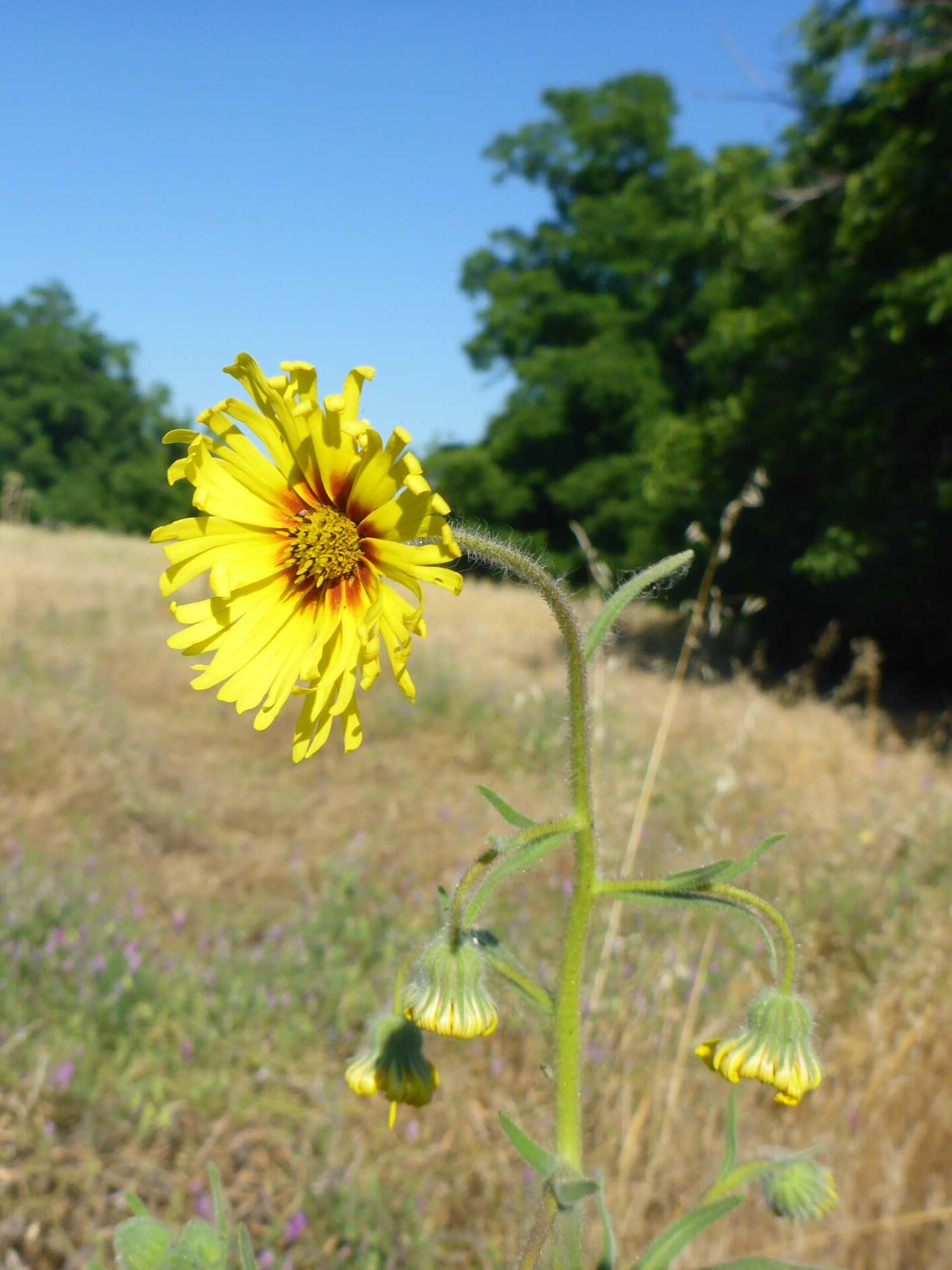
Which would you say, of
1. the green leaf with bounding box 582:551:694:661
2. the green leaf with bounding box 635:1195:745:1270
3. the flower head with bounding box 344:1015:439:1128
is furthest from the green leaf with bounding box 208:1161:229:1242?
the green leaf with bounding box 582:551:694:661

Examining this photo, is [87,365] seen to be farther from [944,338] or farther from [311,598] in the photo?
[311,598]

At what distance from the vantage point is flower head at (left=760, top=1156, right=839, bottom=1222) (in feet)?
4.34

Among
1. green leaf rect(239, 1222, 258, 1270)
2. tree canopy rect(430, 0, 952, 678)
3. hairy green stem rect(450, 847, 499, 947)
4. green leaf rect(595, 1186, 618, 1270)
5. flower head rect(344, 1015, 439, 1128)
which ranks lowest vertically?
green leaf rect(239, 1222, 258, 1270)

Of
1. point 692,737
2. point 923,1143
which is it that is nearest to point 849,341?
point 692,737

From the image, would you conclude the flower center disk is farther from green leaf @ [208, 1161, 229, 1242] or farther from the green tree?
the green tree

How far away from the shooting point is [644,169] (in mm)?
21625

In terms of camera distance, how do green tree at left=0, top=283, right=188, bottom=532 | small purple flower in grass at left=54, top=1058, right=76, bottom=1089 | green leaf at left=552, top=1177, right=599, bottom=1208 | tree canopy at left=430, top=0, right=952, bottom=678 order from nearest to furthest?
1. green leaf at left=552, top=1177, right=599, bottom=1208
2. small purple flower in grass at left=54, top=1058, right=76, bottom=1089
3. tree canopy at left=430, top=0, right=952, bottom=678
4. green tree at left=0, top=283, right=188, bottom=532

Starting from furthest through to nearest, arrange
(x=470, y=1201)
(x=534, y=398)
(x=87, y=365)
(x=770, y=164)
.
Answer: (x=87, y=365) < (x=534, y=398) < (x=770, y=164) < (x=470, y=1201)

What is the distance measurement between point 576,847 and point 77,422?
44581 millimetres

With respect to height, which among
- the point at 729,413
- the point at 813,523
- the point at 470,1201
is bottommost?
the point at 470,1201

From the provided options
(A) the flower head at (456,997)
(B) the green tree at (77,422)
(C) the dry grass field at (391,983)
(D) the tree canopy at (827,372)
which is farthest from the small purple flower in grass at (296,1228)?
(B) the green tree at (77,422)

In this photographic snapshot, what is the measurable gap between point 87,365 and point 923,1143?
152 feet

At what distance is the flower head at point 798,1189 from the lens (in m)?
1.32

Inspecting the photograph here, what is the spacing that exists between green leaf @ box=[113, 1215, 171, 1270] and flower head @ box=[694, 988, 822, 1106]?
0.69 m
